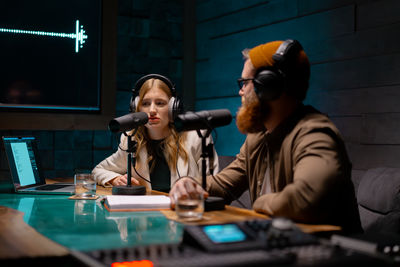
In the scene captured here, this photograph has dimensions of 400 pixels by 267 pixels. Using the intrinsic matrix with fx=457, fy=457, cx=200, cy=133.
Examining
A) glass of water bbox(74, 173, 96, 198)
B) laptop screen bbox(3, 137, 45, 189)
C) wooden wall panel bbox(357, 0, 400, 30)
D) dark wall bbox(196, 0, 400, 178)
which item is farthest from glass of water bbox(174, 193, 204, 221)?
wooden wall panel bbox(357, 0, 400, 30)

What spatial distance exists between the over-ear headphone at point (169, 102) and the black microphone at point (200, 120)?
34.1 inches

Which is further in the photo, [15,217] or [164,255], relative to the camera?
[15,217]

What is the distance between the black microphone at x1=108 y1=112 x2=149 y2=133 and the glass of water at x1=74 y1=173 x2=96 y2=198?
26cm

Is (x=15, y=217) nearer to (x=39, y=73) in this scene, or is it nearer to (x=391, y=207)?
(x=391, y=207)

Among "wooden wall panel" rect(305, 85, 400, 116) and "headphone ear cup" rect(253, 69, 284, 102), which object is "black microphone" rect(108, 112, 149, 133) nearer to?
"headphone ear cup" rect(253, 69, 284, 102)

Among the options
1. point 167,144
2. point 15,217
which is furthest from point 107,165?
point 15,217

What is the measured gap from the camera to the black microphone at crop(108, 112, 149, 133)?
1.93 m

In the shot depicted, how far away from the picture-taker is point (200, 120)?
1.67m

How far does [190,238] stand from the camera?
3.63 feet

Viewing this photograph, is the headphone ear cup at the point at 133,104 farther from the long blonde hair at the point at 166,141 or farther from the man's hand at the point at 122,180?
the man's hand at the point at 122,180

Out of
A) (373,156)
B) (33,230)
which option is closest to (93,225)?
(33,230)

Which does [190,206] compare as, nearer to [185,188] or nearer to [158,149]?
[185,188]

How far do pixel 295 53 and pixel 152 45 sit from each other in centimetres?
239

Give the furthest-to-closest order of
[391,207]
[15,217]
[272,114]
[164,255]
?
[391,207] < [272,114] < [15,217] < [164,255]
